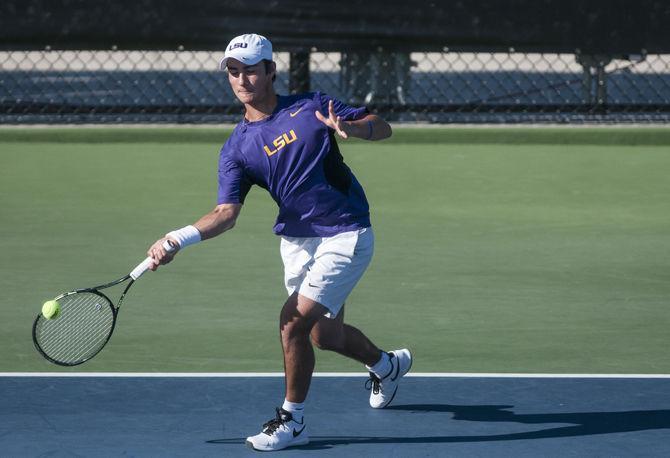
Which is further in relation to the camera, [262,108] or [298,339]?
[262,108]

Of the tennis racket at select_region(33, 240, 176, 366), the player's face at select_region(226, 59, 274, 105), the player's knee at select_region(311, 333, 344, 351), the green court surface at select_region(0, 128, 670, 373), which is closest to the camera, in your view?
the player's face at select_region(226, 59, 274, 105)

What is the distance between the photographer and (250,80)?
548 cm

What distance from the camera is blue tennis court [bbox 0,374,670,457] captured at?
537 centimetres

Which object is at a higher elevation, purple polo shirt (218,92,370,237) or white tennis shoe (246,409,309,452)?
purple polo shirt (218,92,370,237)

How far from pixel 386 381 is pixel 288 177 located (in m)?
0.93

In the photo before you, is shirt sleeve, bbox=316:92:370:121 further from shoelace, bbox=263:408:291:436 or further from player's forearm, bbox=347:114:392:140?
shoelace, bbox=263:408:291:436

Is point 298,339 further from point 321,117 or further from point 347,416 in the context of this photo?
point 321,117

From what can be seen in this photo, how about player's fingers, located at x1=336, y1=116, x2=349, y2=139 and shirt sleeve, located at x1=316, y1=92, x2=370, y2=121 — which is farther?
shirt sleeve, located at x1=316, y1=92, x2=370, y2=121

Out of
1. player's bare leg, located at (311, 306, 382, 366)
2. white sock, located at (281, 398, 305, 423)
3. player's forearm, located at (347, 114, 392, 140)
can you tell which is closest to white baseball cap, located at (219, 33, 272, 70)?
player's forearm, located at (347, 114, 392, 140)

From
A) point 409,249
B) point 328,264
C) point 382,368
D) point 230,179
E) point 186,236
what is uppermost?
point 230,179

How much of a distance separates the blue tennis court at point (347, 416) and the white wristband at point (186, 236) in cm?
72

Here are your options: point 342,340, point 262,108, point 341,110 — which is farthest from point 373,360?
point 262,108

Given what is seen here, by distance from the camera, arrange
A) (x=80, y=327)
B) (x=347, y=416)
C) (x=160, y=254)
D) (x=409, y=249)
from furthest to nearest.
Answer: (x=409, y=249) < (x=347, y=416) < (x=80, y=327) < (x=160, y=254)

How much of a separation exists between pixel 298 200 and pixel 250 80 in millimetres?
477
